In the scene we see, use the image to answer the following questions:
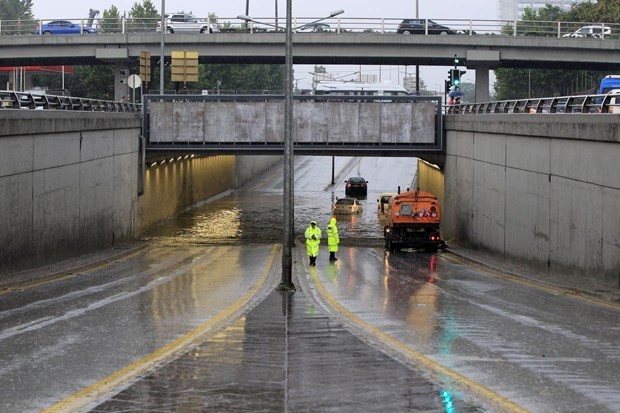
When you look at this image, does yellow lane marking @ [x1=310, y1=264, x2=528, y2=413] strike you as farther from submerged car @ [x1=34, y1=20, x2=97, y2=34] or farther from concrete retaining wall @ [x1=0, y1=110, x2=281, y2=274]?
submerged car @ [x1=34, y1=20, x2=97, y2=34]

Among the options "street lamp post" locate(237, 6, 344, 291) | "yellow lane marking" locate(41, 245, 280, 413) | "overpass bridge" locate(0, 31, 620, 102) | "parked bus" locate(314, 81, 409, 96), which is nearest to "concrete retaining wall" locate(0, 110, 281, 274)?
"street lamp post" locate(237, 6, 344, 291)

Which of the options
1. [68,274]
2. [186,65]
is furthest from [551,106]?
[186,65]

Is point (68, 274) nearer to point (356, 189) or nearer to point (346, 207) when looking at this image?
point (346, 207)

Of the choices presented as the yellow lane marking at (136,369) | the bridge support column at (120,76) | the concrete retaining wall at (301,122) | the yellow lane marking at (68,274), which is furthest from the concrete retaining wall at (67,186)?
the bridge support column at (120,76)

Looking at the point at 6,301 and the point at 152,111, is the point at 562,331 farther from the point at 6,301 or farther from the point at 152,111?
the point at 152,111

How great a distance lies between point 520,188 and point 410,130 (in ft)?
56.1

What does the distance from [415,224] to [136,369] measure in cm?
2803

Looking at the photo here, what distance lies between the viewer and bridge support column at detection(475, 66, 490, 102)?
63969 millimetres

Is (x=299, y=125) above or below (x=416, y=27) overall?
below

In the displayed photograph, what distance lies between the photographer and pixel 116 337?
17.3m

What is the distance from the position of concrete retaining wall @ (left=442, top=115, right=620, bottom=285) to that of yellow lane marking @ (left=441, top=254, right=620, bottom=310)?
1.14 meters

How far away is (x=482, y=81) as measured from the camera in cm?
6431

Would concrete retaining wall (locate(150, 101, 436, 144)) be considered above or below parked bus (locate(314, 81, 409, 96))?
below

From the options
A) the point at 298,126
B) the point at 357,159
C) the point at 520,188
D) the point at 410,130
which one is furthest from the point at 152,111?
the point at 357,159
